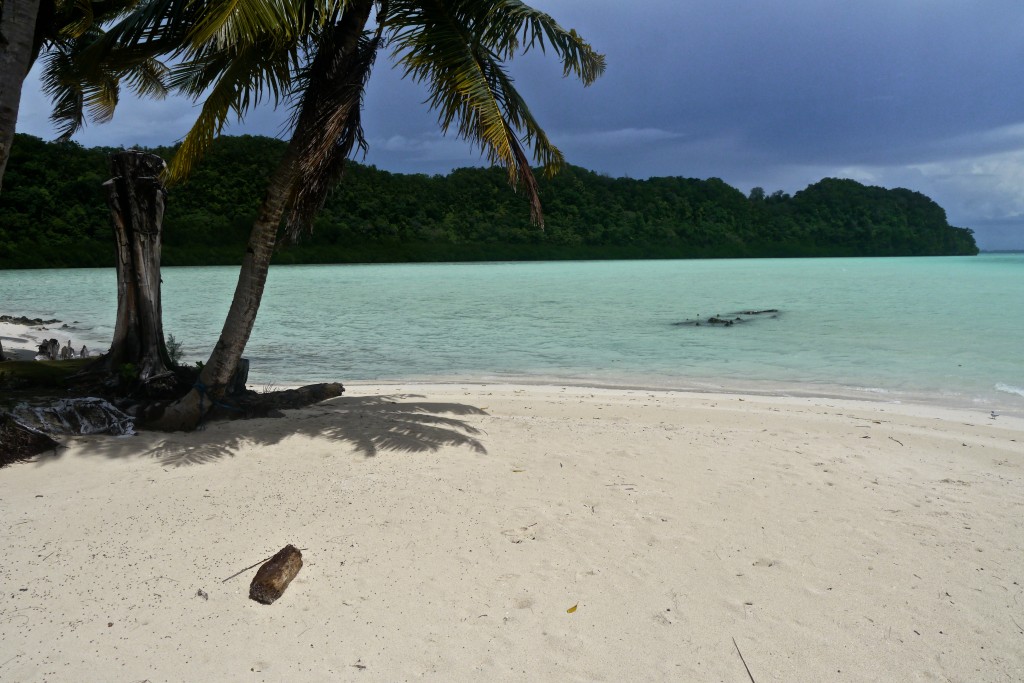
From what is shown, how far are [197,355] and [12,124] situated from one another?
9636 millimetres

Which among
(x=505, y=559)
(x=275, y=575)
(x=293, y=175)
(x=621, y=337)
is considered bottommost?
(x=621, y=337)

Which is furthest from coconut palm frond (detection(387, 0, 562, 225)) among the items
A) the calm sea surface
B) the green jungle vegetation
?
the green jungle vegetation

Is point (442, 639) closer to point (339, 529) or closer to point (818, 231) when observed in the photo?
point (339, 529)

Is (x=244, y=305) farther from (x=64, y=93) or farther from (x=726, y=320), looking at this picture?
(x=726, y=320)

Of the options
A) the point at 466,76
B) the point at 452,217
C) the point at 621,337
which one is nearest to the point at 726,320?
the point at 621,337

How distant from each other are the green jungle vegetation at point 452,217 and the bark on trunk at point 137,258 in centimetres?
2801

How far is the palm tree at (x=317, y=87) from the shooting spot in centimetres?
621

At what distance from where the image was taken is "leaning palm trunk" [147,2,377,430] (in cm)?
617

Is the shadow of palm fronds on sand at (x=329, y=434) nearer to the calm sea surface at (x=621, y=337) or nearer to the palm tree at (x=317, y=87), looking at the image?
the palm tree at (x=317, y=87)

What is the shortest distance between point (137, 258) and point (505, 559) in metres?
→ 5.32

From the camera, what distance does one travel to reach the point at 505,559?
395cm

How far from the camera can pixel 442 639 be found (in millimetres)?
3244

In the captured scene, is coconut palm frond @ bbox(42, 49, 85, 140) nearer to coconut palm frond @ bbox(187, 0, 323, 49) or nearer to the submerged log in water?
coconut palm frond @ bbox(187, 0, 323, 49)

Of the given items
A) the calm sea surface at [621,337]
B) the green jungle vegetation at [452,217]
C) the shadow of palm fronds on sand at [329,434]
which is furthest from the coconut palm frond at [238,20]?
the green jungle vegetation at [452,217]
